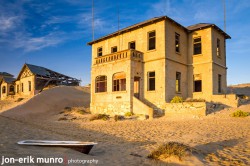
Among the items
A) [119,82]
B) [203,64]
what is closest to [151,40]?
[119,82]

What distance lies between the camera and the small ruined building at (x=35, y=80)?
1358 inches

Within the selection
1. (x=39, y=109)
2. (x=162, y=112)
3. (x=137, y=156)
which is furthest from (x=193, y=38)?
(x=39, y=109)

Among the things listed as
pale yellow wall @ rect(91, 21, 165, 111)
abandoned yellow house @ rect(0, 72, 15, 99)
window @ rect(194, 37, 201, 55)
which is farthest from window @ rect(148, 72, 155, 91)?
abandoned yellow house @ rect(0, 72, 15, 99)

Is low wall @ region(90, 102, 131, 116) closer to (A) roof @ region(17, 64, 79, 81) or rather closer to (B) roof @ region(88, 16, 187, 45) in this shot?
(B) roof @ region(88, 16, 187, 45)

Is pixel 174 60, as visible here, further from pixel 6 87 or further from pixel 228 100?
pixel 6 87

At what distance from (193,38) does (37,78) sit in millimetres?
25753

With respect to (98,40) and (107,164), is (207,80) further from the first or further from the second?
(107,164)

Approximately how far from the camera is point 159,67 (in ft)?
63.5

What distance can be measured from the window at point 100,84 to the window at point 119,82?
1577 millimetres

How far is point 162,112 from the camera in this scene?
18.5m

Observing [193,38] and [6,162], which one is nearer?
[6,162]

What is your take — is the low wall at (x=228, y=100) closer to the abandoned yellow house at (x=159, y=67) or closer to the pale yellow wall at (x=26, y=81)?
the abandoned yellow house at (x=159, y=67)

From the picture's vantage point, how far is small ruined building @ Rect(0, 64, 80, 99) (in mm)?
34500

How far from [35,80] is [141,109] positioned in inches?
910
